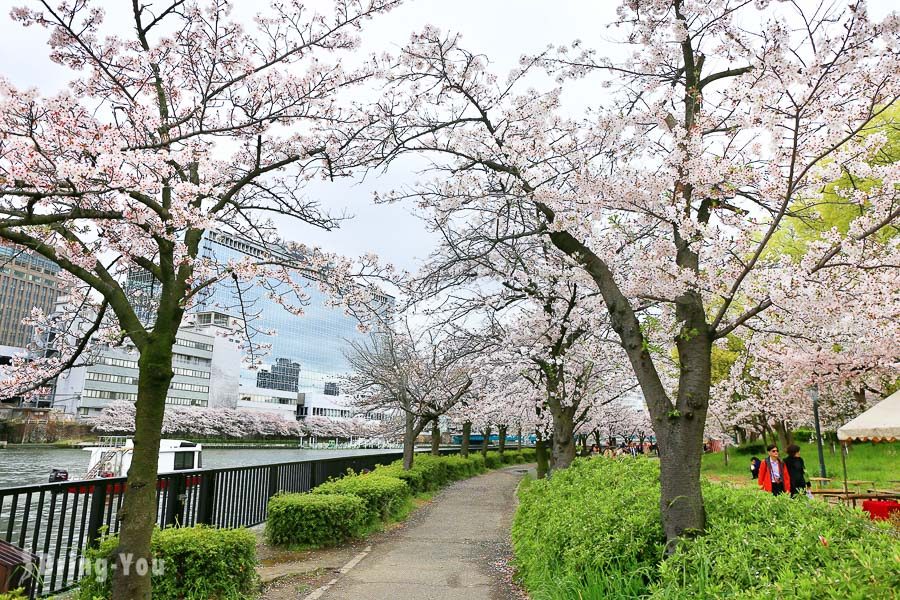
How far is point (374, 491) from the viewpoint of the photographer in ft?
34.4

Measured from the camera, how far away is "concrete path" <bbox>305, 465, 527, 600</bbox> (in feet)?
19.9

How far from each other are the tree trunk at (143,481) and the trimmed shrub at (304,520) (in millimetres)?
4094

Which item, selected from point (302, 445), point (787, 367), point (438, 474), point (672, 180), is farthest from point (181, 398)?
point (672, 180)

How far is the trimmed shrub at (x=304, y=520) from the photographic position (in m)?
8.17

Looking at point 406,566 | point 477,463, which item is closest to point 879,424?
point 406,566

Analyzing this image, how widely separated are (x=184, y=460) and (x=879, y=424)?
19171 millimetres

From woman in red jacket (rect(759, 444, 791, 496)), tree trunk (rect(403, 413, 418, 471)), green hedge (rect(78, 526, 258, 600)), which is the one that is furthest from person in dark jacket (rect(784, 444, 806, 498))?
tree trunk (rect(403, 413, 418, 471))

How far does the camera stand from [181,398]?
3123 inches

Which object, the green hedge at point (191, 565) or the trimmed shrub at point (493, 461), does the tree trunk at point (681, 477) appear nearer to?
the green hedge at point (191, 565)

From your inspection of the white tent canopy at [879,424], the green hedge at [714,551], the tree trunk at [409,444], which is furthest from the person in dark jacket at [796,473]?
the tree trunk at [409,444]

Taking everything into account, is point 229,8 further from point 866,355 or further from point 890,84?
point 866,355

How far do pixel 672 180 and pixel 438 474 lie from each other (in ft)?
53.4

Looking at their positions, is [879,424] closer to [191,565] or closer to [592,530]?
[592,530]

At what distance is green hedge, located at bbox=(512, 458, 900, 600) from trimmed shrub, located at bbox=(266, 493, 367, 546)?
3271 mm
